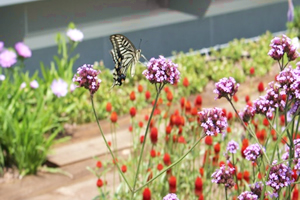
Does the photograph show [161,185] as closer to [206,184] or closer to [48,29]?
[206,184]

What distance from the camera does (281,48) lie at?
8.33ft

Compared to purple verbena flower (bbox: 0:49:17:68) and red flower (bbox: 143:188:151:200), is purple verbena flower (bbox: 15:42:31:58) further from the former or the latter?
red flower (bbox: 143:188:151:200)

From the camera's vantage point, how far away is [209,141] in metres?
4.09

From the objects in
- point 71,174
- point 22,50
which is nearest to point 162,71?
point 71,174

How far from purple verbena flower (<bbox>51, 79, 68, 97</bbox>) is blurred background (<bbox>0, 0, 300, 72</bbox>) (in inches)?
48.5

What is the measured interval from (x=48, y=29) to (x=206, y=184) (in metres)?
3.66

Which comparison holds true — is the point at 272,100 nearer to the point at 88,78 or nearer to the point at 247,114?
the point at 247,114

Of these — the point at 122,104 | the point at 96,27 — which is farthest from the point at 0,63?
the point at 96,27

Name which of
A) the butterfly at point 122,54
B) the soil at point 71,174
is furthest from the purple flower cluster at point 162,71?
the soil at point 71,174

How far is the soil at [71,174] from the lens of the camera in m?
5.09

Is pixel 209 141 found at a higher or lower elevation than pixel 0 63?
lower

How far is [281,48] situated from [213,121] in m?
0.41

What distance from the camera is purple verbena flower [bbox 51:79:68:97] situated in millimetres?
6059

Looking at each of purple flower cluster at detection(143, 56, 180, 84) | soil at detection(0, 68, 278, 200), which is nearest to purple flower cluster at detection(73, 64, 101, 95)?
purple flower cluster at detection(143, 56, 180, 84)
